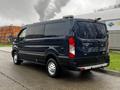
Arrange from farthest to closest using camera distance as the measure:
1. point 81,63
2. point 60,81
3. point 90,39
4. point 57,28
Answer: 1. point 57,28
2. point 90,39
3. point 60,81
4. point 81,63

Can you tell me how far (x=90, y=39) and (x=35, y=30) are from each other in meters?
A: 2.80

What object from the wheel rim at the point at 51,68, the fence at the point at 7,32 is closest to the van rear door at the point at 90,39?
the wheel rim at the point at 51,68

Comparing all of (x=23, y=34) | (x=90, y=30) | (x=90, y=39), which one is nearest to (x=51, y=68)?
(x=90, y=39)

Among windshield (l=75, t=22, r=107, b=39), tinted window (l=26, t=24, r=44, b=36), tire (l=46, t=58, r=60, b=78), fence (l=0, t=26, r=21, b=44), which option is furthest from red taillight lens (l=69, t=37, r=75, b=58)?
fence (l=0, t=26, r=21, b=44)

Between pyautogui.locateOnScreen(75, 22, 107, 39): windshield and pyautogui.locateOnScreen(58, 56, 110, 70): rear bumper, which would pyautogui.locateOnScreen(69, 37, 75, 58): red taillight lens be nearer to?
pyautogui.locateOnScreen(58, 56, 110, 70): rear bumper

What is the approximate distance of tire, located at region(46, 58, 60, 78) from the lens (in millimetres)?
8242

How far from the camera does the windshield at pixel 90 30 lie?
7.86 m

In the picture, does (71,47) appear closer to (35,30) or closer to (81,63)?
(81,63)

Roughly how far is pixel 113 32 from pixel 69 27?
12.7 m

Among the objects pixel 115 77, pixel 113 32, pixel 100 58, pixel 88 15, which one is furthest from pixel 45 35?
pixel 88 15

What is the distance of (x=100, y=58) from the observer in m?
8.38

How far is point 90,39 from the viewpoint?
802 cm

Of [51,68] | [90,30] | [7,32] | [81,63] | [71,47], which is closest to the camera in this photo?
[71,47]

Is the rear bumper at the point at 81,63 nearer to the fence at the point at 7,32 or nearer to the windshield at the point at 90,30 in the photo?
the windshield at the point at 90,30
